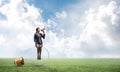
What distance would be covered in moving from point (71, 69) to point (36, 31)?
227 inches

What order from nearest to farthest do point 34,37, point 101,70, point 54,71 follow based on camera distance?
1. point 54,71
2. point 101,70
3. point 34,37

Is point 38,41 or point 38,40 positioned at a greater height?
point 38,40

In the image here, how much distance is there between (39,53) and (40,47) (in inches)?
24.8

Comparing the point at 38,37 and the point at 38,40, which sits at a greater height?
the point at 38,37

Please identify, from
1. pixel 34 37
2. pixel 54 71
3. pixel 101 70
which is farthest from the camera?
pixel 34 37

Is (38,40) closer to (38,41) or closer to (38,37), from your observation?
(38,41)

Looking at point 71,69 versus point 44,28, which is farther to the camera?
point 44,28

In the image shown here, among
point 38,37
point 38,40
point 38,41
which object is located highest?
point 38,37

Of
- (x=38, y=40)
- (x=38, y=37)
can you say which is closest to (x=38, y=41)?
(x=38, y=40)

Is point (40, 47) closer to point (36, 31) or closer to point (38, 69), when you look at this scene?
point (36, 31)

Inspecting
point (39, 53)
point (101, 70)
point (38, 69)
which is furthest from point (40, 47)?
point (101, 70)

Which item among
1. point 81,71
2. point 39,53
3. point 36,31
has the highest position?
point 36,31

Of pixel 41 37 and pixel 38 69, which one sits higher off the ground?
pixel 41 37

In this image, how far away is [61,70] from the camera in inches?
1127
